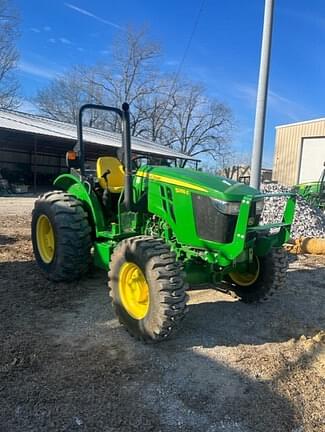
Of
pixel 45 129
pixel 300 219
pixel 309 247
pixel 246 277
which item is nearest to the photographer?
pixel 246 277

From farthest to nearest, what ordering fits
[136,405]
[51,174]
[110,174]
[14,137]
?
[51,174] < [14,137] < [110,174] < [136,405]

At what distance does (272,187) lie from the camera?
1180cm

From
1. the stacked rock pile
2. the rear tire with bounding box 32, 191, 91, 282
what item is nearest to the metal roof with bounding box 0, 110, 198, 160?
the stacked rock pile

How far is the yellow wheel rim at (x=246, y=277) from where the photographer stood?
4562 mm

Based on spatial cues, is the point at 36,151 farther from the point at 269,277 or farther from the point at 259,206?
the point at 259,206

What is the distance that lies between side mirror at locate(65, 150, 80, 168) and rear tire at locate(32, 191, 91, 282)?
380mm

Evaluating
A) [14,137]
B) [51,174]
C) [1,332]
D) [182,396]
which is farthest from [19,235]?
[51,174]

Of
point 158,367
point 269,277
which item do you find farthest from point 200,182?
point 158,367

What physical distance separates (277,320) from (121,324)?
1665 millimetres

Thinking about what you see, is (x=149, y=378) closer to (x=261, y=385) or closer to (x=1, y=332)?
(x=261, y=385)

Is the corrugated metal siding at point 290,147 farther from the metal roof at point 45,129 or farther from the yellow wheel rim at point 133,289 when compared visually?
the yellow wheel rim at point 133,289

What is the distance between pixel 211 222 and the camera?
3.64m

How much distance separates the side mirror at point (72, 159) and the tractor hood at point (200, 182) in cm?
100

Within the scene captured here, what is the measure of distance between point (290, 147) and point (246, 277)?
21.4 m
